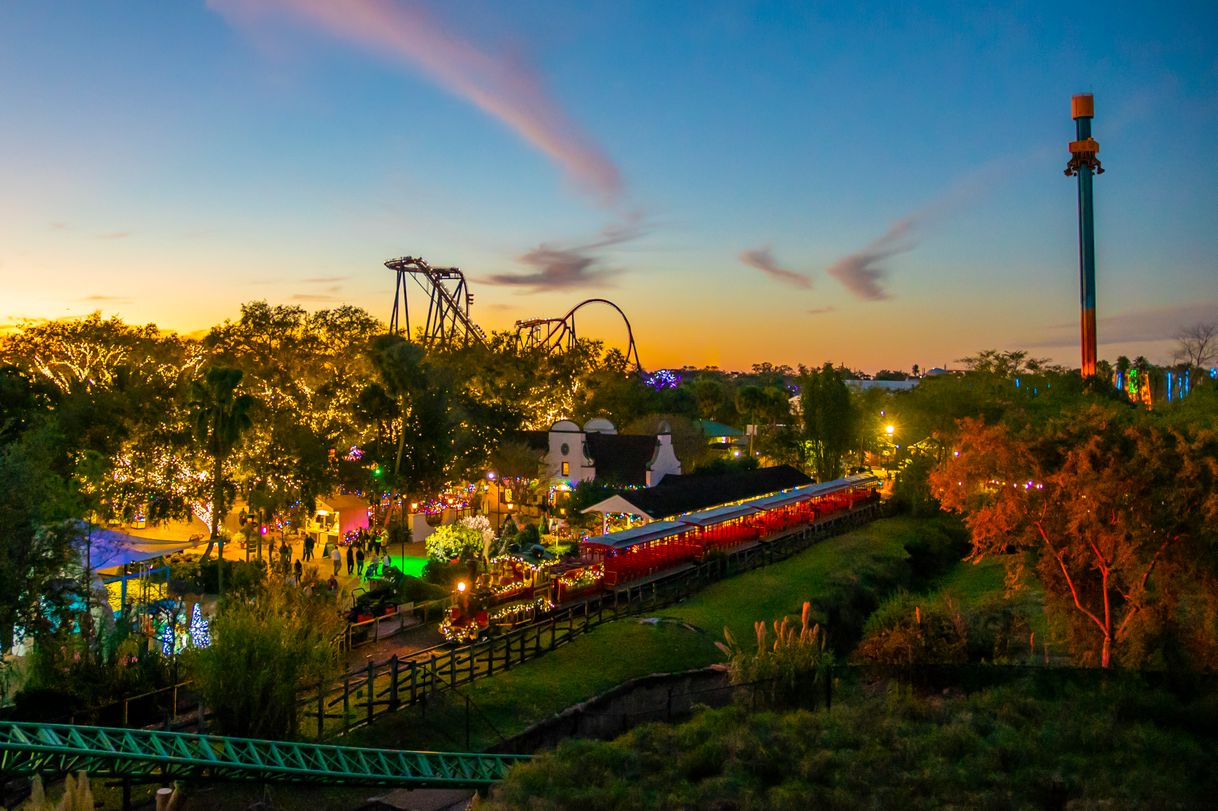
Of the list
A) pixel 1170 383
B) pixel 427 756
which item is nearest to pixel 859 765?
pixel 427 756

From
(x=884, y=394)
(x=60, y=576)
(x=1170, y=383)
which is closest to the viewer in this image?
(x=60, y=576)

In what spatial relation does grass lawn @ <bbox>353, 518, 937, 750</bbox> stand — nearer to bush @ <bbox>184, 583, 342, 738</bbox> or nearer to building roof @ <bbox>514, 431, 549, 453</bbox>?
bush @ <bbox>184, 583, 342, 738</bbox>

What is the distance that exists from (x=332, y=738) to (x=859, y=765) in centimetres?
925

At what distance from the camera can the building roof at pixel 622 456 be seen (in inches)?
Result: 1865

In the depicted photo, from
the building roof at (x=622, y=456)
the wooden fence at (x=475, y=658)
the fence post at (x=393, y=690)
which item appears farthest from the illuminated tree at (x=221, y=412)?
the building roof at (x=622, y=456)

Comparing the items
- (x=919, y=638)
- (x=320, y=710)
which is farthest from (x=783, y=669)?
(x=320, y=710)

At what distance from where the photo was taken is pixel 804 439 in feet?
190

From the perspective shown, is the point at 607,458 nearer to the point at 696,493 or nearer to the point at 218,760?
the point at 696,493

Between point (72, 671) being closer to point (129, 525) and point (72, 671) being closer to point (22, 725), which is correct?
point (22, 725)

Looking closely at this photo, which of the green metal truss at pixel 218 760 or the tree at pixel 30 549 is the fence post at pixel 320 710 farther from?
the tree at pixel 30 549

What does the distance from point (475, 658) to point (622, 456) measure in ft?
97.7

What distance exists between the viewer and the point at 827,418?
54.3m

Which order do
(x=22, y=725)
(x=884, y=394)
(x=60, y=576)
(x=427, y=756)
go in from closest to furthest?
(x=22, y=725) → (x=427, y=756) → (x=60, y=576) → (x=884, y=394)

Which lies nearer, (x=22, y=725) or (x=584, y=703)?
(x=22, y=725)
